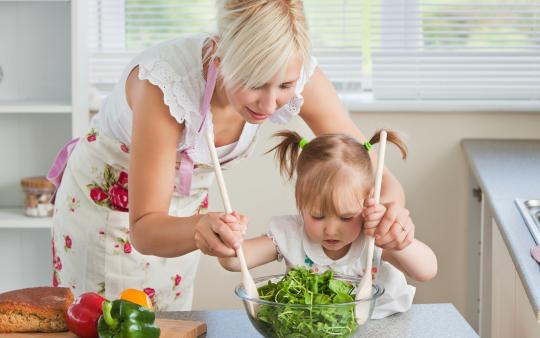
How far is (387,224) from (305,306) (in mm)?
304

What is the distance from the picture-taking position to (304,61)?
1.59 m

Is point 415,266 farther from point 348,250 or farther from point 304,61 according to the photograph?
point 304,61

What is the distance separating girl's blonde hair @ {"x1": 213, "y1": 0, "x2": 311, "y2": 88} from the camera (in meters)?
1.51

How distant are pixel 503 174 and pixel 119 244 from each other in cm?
114

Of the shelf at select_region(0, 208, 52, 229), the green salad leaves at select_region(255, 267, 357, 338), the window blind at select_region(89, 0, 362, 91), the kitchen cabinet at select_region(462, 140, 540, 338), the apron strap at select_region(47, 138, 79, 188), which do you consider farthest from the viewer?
the window blind at select_region(89, 0, 362, 91)

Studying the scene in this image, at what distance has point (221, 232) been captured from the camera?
4.66 ft

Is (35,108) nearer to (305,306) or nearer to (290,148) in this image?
(290,148)

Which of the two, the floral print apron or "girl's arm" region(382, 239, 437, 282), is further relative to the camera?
the floral print apron

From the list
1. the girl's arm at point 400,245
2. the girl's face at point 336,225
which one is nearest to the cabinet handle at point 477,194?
the girl's arm at point 400,245

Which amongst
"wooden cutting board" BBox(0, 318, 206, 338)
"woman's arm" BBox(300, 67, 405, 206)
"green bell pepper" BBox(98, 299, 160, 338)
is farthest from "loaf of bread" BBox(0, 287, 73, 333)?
"woman's arm" BBox(300, 67, 405, 206)

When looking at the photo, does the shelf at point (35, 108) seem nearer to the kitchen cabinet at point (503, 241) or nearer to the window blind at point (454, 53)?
the window blind at point (454, 53)

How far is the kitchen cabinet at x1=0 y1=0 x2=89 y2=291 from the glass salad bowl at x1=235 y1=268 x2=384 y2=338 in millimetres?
2070

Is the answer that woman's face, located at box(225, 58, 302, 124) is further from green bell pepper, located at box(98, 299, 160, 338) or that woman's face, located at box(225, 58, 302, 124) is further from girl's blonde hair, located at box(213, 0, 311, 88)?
green bell pepper, located at box(98, 299, 160, 338)

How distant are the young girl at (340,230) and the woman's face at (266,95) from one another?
0.15m
